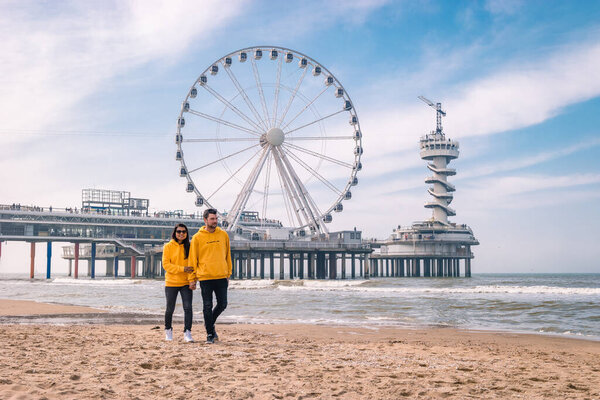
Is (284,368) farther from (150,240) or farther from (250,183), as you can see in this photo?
(150,240)

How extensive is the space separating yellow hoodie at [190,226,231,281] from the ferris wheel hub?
3865 centimetres

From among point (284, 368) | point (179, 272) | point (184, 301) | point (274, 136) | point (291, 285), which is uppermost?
point (274, 136)

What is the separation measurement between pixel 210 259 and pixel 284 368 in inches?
93.5

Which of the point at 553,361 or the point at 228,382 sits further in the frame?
the point at 553,361

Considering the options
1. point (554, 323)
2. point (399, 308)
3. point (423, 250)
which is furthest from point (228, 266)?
point (423, 250)

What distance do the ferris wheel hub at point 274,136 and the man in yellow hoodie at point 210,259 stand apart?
3857cm

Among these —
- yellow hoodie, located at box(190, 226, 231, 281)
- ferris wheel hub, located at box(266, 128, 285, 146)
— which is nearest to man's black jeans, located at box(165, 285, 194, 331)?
yellow hoodie, located at box(190, 226, 231, 281)

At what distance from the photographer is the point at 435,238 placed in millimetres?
94625

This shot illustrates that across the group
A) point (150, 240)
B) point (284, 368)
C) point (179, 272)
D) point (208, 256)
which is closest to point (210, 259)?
point (208, 256)

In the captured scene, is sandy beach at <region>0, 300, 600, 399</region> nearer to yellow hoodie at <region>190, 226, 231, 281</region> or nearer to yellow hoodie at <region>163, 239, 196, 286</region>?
yellow hoodie at <region>163, 239, 196, 286</region>

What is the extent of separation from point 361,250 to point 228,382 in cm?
5872

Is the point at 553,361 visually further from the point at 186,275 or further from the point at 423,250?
the point at 423,250

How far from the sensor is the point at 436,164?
101m

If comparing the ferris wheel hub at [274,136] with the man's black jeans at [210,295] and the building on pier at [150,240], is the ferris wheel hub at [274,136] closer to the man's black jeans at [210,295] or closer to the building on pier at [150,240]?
the building on pier at [150,240]
